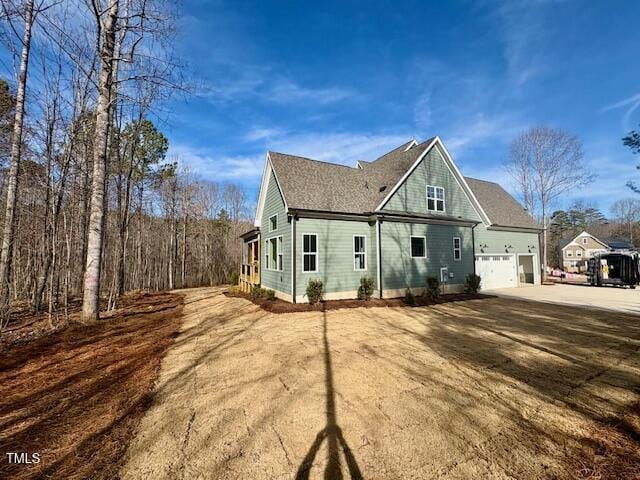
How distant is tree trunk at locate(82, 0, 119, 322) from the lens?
7371 mm

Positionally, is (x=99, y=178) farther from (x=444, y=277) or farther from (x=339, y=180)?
(x=444, y=277)

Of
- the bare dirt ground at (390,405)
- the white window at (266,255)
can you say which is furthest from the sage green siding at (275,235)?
the bare dirt ground at (390,405)

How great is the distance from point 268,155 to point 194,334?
928 cm

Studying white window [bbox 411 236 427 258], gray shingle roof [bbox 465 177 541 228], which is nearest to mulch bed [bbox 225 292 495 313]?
white window [bbox 411 236 427 258]

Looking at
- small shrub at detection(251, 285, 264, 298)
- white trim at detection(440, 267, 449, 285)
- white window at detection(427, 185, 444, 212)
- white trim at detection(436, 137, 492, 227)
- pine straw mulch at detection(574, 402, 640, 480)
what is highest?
white trim at detection(436, 137, 492, 227)

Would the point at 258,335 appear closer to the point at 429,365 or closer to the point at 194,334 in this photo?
the point at 194,334

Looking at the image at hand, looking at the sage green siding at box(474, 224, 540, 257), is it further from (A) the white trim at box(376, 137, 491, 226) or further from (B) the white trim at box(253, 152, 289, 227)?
(B) the white trim at box(253, 152, 289, 227)

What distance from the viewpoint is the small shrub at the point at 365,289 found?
36.6 feet

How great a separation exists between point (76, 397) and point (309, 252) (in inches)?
313

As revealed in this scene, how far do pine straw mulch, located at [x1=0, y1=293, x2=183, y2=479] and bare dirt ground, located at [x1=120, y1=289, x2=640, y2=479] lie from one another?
281 millimetres

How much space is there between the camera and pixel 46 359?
16.2ft

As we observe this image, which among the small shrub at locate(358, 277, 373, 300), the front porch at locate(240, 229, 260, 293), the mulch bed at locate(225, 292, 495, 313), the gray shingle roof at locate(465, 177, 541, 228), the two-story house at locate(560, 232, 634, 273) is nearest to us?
the mulch bed at locate(225, 292, 495, 313)

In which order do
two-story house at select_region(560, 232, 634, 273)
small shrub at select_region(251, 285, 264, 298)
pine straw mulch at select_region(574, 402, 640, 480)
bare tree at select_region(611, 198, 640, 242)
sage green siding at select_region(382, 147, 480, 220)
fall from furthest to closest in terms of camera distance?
bare tree at select_region(611, 198, 640, 242) < two-story house at select_region(560, 232, 634, 273) < sage green siding at select_region(382, 147, 480, 220) < small shrub at select_region(251, 285, 264, 298) < pine straw mulch at select_region(574, 402, 640, 480)

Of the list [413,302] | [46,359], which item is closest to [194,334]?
[46,359]
